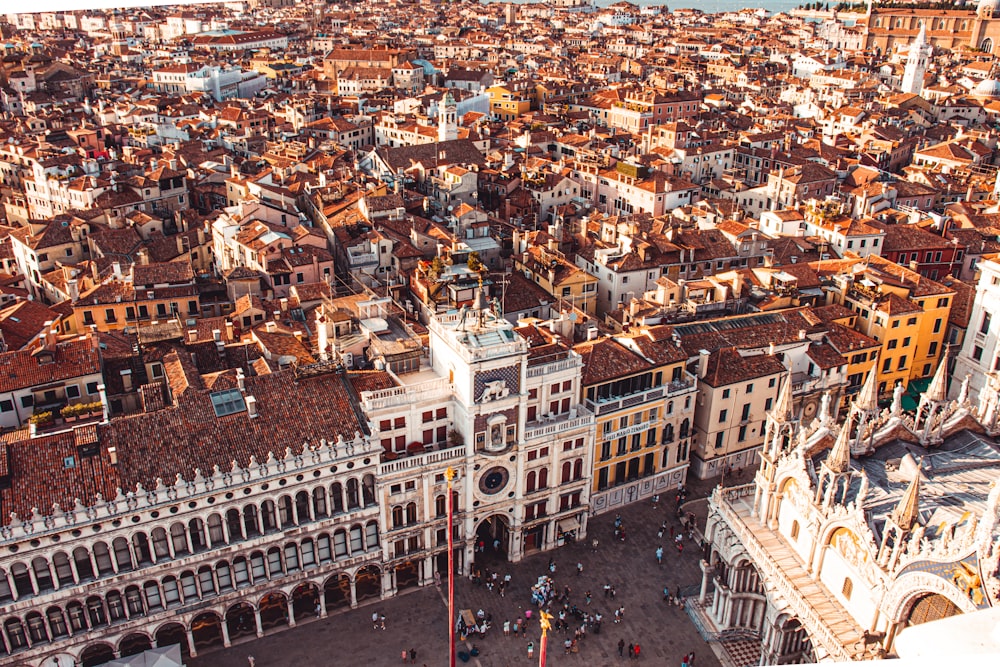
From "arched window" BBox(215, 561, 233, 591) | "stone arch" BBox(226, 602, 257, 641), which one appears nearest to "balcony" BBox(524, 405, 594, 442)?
"arched window" BBox(215, 561, 233, 591)

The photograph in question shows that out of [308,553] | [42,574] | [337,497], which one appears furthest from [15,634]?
[337,497]

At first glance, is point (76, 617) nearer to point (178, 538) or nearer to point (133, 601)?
point (133, 601)

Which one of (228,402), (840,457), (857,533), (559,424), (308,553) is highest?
(840,457)

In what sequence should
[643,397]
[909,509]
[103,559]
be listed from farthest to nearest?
1. [643,397]
2. [103,559]
3. [909,509]

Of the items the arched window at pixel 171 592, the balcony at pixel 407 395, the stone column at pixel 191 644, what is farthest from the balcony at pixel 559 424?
the stone column at pixel 191 644

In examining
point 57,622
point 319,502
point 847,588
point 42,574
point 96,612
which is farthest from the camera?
point 319,502

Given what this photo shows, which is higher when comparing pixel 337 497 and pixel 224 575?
pixel 337 497

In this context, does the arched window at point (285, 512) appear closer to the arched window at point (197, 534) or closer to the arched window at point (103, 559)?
the arched window at point (197, 534)

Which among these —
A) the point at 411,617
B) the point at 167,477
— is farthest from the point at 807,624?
the point at 167,477

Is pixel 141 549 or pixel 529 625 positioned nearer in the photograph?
pixel 141 549

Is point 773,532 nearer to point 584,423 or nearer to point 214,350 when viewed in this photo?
point 584,423
